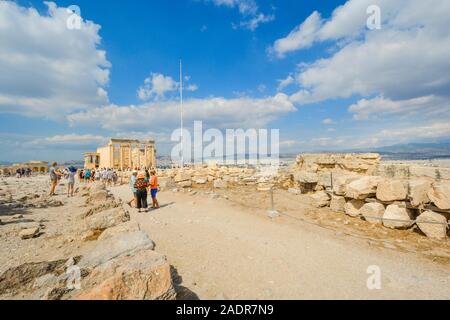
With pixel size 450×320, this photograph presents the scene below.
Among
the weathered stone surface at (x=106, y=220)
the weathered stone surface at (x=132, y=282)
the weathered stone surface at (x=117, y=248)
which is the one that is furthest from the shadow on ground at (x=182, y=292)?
the weathered stone surface at (x=106, y=220)

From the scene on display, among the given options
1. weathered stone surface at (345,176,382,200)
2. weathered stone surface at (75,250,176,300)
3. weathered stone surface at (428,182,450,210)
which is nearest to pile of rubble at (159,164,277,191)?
weathered stone surface at (345,176,382,200)

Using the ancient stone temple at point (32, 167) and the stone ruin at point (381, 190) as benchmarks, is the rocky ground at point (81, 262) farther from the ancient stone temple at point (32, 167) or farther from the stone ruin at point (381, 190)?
the ancient stone temple at point (32, 167)

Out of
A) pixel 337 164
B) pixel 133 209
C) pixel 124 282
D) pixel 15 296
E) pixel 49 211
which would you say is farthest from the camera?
pixel 337 164

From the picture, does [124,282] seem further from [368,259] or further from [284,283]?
Result: [368,259]

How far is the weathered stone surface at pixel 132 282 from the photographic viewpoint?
2627 millimetres

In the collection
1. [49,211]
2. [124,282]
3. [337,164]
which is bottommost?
[49,211]

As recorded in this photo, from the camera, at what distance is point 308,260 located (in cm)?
457

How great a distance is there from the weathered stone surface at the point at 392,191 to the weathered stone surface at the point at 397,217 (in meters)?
0.26

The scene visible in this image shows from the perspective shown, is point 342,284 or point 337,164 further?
point 337,164

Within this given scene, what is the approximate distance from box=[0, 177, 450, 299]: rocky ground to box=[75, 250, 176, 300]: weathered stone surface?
1cm

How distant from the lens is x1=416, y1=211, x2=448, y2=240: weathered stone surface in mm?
6000
